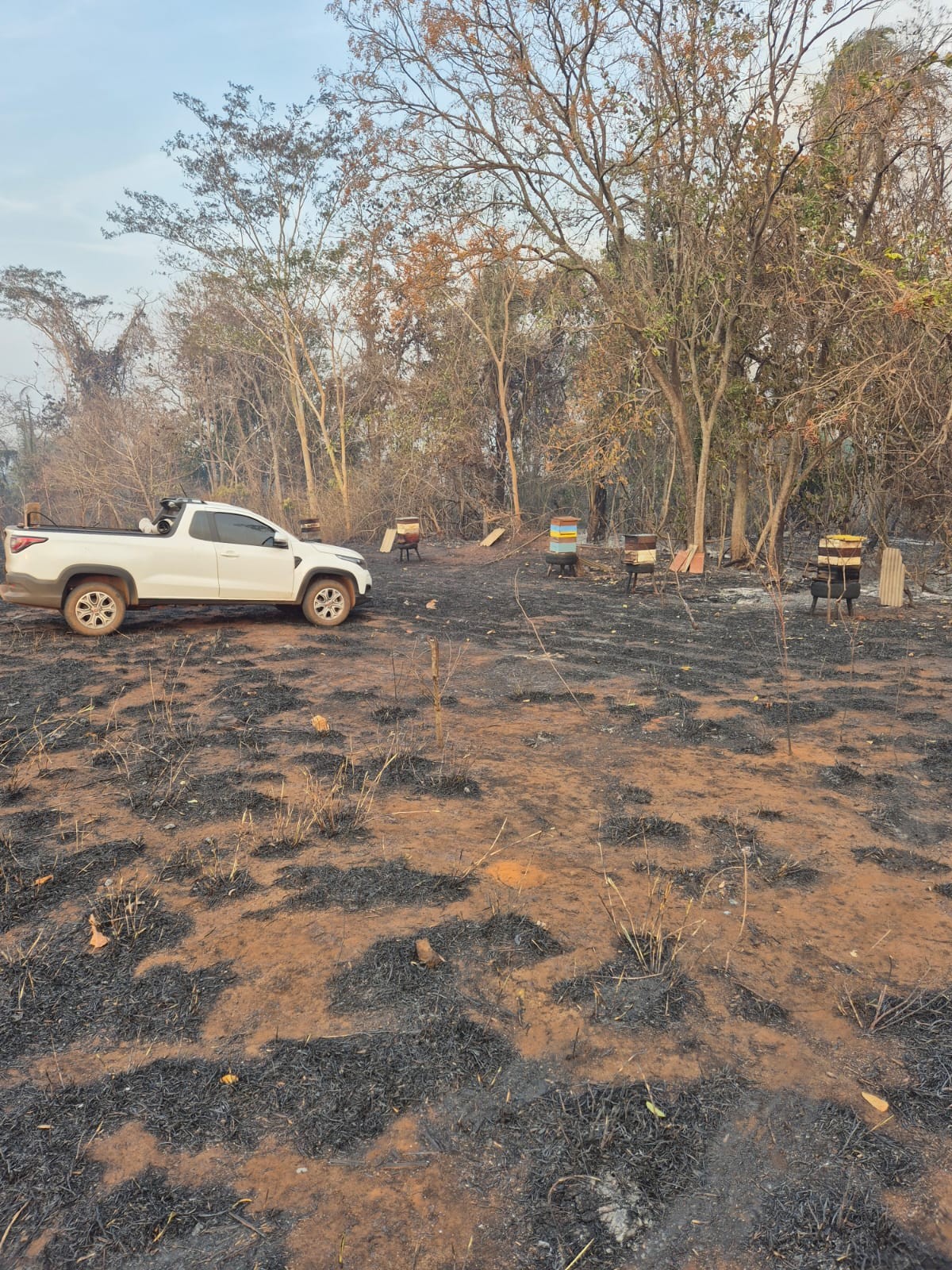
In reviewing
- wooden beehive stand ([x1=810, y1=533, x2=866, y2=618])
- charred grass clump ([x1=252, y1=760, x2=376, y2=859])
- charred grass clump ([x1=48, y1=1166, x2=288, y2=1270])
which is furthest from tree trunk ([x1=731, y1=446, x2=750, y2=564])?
charred grass clump ([x1=48, y1=1166, x2=288, y2=1270])

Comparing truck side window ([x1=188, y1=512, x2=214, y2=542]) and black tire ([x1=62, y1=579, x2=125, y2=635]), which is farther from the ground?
truck side window ([x1=188, y1=512, x2=214, y2=542])

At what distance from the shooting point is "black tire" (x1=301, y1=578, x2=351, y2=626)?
1138 centimetres

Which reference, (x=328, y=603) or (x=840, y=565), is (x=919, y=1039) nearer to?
(x=328, y=603)

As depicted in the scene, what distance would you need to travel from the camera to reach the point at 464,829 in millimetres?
5051

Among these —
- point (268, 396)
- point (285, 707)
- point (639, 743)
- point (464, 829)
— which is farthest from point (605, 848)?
point (268, 396)

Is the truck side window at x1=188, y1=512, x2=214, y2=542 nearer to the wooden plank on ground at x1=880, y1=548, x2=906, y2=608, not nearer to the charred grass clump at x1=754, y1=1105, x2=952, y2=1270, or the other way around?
the charred grass clump at x1=754, y1=1105, x2=952, y2=1270

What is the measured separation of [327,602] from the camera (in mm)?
11516

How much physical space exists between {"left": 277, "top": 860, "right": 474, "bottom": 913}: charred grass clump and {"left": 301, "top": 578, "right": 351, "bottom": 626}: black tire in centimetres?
713

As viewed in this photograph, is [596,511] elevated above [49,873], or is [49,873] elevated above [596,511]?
[596,511]

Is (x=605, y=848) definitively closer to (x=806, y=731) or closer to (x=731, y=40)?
(x=806, y=731)

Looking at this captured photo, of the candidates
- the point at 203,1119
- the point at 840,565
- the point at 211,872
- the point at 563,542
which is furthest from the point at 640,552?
the point at 203,1119

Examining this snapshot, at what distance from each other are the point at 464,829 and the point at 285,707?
10.1 feet

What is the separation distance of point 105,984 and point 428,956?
1414mm

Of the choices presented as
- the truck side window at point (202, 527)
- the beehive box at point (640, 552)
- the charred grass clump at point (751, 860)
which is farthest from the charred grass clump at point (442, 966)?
the beehive box at point (640, 552)
